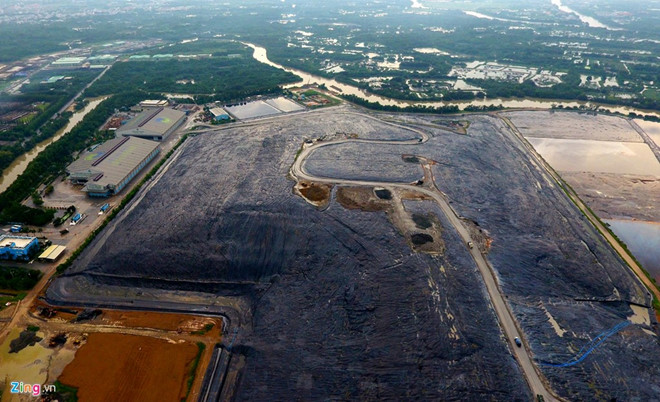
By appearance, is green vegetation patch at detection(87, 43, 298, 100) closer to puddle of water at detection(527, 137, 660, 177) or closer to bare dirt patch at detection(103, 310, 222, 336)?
puddle of water at detection(527, 137, 660, 177)

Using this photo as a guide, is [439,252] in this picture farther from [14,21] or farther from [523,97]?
[14,21]

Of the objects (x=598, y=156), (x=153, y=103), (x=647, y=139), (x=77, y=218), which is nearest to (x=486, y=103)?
(x=598, y=156)

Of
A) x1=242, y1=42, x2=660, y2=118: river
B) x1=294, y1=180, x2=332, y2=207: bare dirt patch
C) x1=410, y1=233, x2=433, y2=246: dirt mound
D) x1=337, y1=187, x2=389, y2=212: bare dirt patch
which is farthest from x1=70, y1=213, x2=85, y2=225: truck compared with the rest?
x1=242, y1=42, x2=660, y2=118: river

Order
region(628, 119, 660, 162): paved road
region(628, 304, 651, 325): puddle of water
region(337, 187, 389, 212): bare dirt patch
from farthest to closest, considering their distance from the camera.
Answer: region(628, 119, 660, 162): paved road
region(337, 187, 389, 212): bare dirt patch
region(628, 304, 651, 325): puddle of water

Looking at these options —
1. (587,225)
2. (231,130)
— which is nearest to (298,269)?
(587,225)

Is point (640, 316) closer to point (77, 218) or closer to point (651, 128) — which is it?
point (77, 218)

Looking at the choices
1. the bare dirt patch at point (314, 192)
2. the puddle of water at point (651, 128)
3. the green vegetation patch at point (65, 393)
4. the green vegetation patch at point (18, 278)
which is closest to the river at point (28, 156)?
the green vegetation patch at point (18, 278)

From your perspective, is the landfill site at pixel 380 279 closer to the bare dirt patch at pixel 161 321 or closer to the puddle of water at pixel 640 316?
the puddle of water at pixel 640 316
